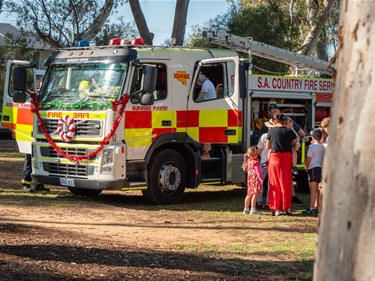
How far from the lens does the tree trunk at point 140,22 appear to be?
2380 centimetres

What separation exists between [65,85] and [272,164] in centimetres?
391

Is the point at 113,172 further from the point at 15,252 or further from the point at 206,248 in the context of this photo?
the point at 15,252

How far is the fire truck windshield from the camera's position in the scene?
42.4ft

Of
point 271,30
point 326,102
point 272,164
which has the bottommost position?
point 272,164

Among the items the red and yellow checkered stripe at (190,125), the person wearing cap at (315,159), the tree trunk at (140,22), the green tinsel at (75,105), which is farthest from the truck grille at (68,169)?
the tree trunk at (140,22)

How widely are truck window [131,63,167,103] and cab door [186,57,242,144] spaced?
0.66 meters

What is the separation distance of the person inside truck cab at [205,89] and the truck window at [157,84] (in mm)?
759

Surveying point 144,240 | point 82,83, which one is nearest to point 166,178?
point 82,83

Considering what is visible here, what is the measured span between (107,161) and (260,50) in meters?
5.58

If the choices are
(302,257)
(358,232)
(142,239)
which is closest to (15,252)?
(142,239)

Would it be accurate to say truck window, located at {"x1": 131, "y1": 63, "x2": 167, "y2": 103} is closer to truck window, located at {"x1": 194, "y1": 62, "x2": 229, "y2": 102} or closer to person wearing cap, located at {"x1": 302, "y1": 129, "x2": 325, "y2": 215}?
truck window, located at {"x1": 194, "y1": 62, "x2": 229, "y2": 102}

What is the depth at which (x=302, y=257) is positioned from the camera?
881cm

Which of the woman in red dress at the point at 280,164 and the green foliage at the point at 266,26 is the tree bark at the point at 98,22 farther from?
the woman in red dress at the point at 280,164

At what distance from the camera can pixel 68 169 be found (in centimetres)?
1343
